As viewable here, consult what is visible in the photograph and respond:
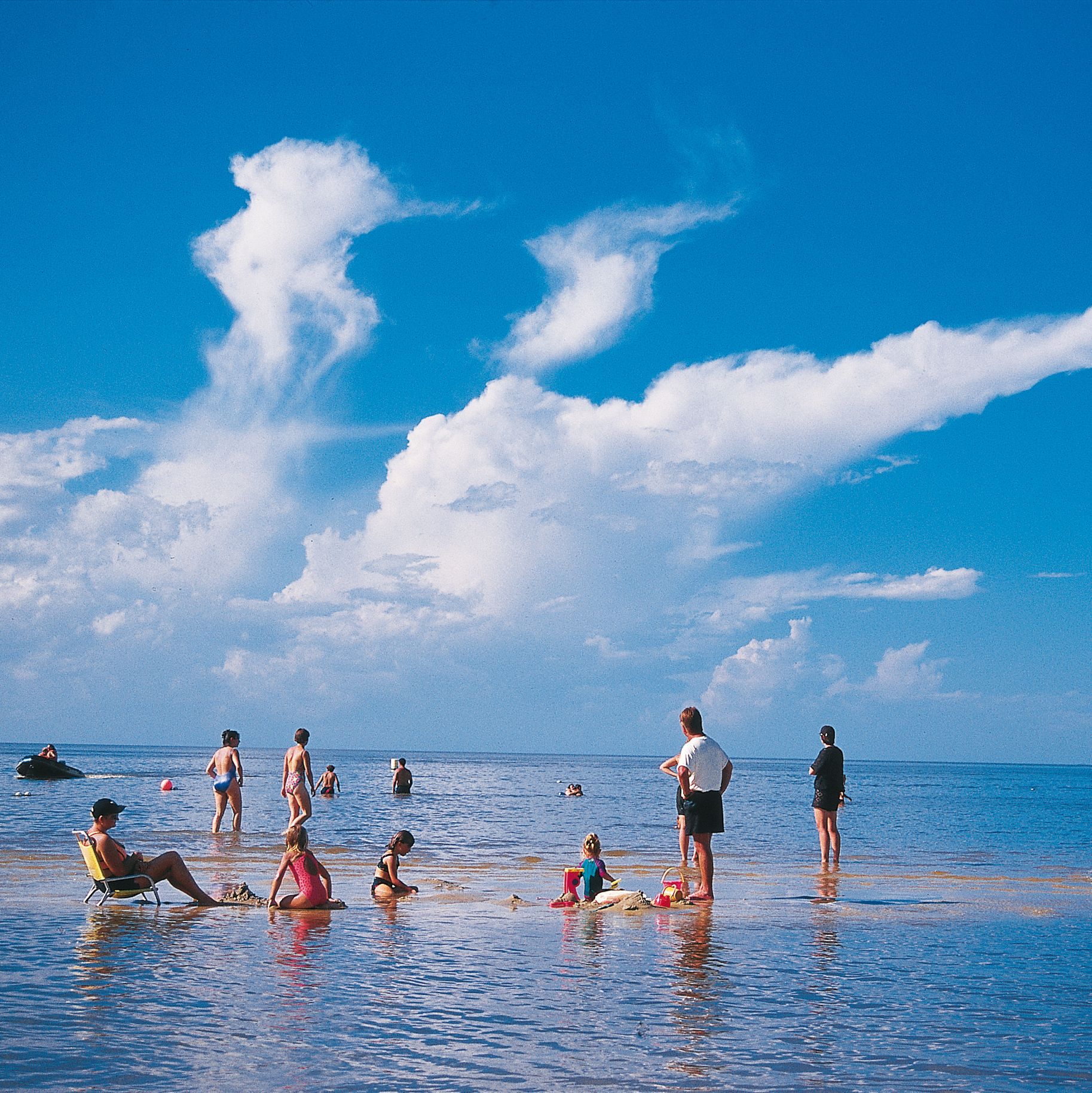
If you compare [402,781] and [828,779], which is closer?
[828,779]

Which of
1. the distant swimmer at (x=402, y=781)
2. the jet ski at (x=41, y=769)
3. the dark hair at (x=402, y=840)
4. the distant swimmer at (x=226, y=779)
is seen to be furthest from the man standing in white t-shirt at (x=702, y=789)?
the jet ski at (x=41, y=769)

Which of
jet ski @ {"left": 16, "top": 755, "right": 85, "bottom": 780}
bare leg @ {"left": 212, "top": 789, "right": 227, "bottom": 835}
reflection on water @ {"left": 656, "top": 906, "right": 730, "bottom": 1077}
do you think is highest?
reflection on water @ {"left": 656, "top": 906, "right": 730, "bottom": 1077}

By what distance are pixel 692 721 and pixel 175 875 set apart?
599cm

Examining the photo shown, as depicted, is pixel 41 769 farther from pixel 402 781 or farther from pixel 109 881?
pixel 109 881

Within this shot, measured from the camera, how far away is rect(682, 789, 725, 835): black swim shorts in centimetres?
1235

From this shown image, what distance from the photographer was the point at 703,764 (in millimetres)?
12516

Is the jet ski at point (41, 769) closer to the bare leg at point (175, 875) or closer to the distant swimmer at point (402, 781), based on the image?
the distant swimmer at point (402, 781)

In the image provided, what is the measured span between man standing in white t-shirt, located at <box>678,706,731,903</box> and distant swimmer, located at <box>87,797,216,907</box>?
5.41 m

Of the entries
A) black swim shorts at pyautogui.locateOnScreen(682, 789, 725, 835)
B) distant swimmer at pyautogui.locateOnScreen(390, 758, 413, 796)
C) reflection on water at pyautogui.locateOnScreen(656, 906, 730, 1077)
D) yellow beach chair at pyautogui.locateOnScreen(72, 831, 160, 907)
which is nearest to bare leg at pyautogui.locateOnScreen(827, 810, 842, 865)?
black swim shorts at pyautogui.locateOnScreen(682, 789, 725, 835)

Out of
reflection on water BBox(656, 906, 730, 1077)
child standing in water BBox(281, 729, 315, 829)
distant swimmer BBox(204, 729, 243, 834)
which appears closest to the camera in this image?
reflection on water BBox(656, 906, 730, 1077)

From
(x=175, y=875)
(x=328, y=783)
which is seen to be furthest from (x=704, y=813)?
(x=328, y=783)

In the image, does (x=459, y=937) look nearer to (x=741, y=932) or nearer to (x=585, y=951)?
(x=585, y=951)

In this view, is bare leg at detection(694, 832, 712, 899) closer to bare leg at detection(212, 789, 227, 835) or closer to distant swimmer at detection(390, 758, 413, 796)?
bare leg at detection(212, 789, 227, 835)

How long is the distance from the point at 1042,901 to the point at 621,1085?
1038cm
